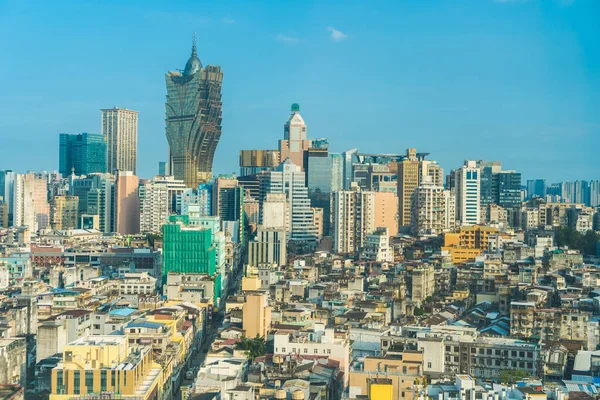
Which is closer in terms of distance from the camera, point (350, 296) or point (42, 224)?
point (350, 296)

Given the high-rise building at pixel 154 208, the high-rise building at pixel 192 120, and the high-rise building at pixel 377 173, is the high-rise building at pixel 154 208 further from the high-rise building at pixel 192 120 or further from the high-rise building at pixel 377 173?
the high-rise building at pixel 192 120

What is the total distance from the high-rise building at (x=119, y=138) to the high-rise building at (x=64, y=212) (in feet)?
117

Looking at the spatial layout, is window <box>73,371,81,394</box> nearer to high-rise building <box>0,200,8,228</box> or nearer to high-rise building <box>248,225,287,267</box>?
high-rise building <box>248,225,287,267</box>

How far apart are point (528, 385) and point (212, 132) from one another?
239ft

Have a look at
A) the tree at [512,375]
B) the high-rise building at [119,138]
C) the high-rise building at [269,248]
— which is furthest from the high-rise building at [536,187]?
the tree at [512,375]

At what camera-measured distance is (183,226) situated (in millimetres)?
36688

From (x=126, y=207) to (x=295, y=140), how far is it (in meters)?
→ 17.8

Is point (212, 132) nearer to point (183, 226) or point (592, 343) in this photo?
point (183, 226)

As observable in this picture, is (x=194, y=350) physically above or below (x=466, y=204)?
below

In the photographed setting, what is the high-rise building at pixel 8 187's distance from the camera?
7443 cm

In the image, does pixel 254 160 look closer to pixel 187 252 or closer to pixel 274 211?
pixel 274 211

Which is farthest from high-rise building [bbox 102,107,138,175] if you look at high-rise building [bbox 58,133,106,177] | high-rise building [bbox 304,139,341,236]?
high-rise building [bbox 304,139,341,236]

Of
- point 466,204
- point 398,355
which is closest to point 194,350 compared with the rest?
point 398,355

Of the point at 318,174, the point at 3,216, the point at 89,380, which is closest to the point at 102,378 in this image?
the point at 89,380
